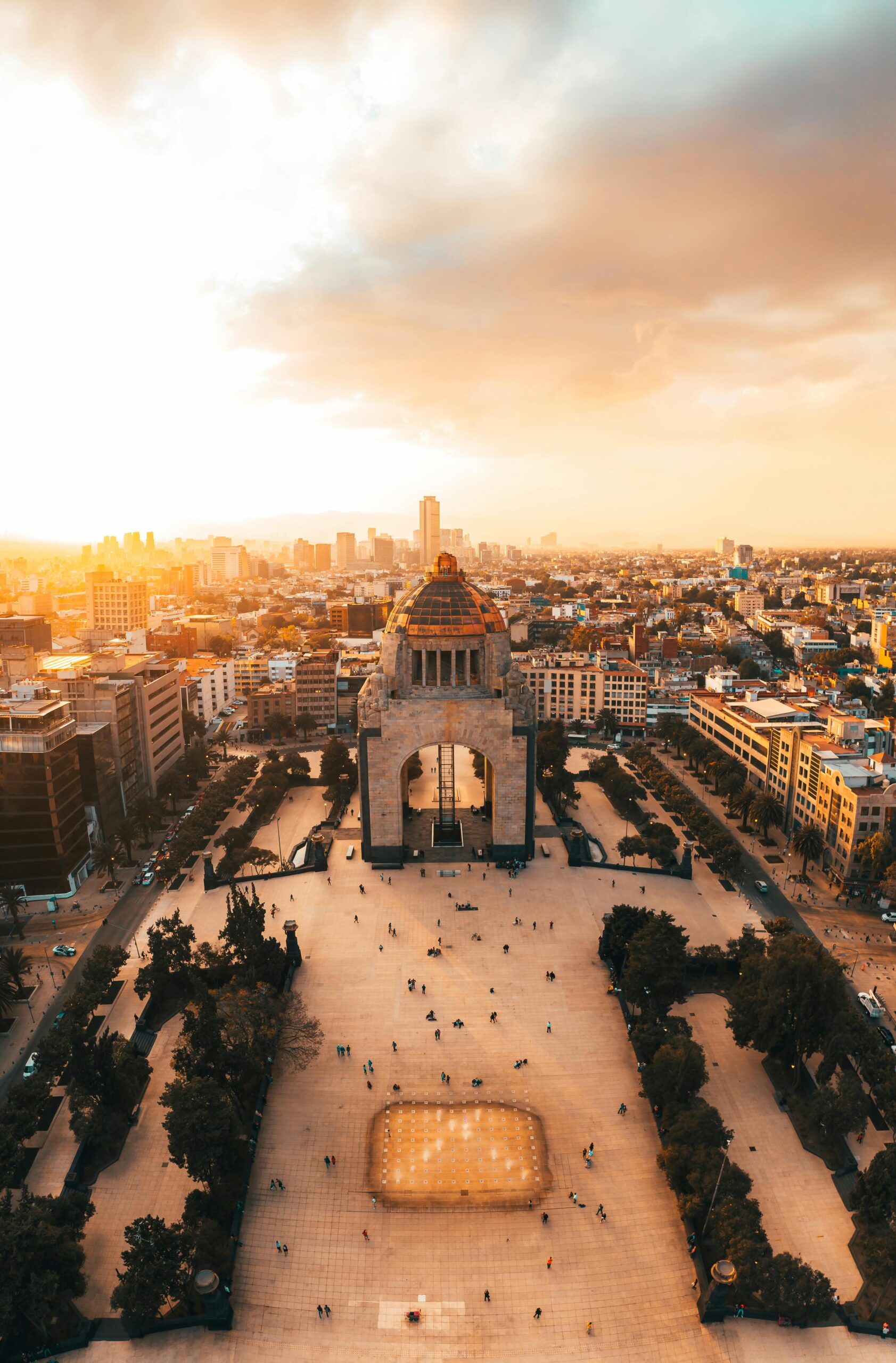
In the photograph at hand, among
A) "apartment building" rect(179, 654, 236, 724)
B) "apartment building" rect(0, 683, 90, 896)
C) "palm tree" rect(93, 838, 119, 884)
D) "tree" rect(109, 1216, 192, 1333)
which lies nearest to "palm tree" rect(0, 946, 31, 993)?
"apartment building" rect(0, 683, 90, 896)

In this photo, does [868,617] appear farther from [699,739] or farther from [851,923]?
[851,923]

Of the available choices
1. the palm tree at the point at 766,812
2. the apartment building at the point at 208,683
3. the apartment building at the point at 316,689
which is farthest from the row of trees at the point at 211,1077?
the apartment building at the point at 208,683

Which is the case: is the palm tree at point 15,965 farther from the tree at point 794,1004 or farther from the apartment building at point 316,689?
the apartment building at point 316,689

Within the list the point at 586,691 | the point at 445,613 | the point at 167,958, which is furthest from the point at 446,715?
the point at 586,691

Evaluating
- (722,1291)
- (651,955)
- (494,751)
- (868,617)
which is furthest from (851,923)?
(868,617)

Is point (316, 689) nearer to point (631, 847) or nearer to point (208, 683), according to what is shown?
point (208, 683)

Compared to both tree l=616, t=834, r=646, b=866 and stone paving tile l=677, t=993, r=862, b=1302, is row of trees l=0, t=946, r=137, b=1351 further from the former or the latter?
tree l=616, t=834, r=646, b=866
